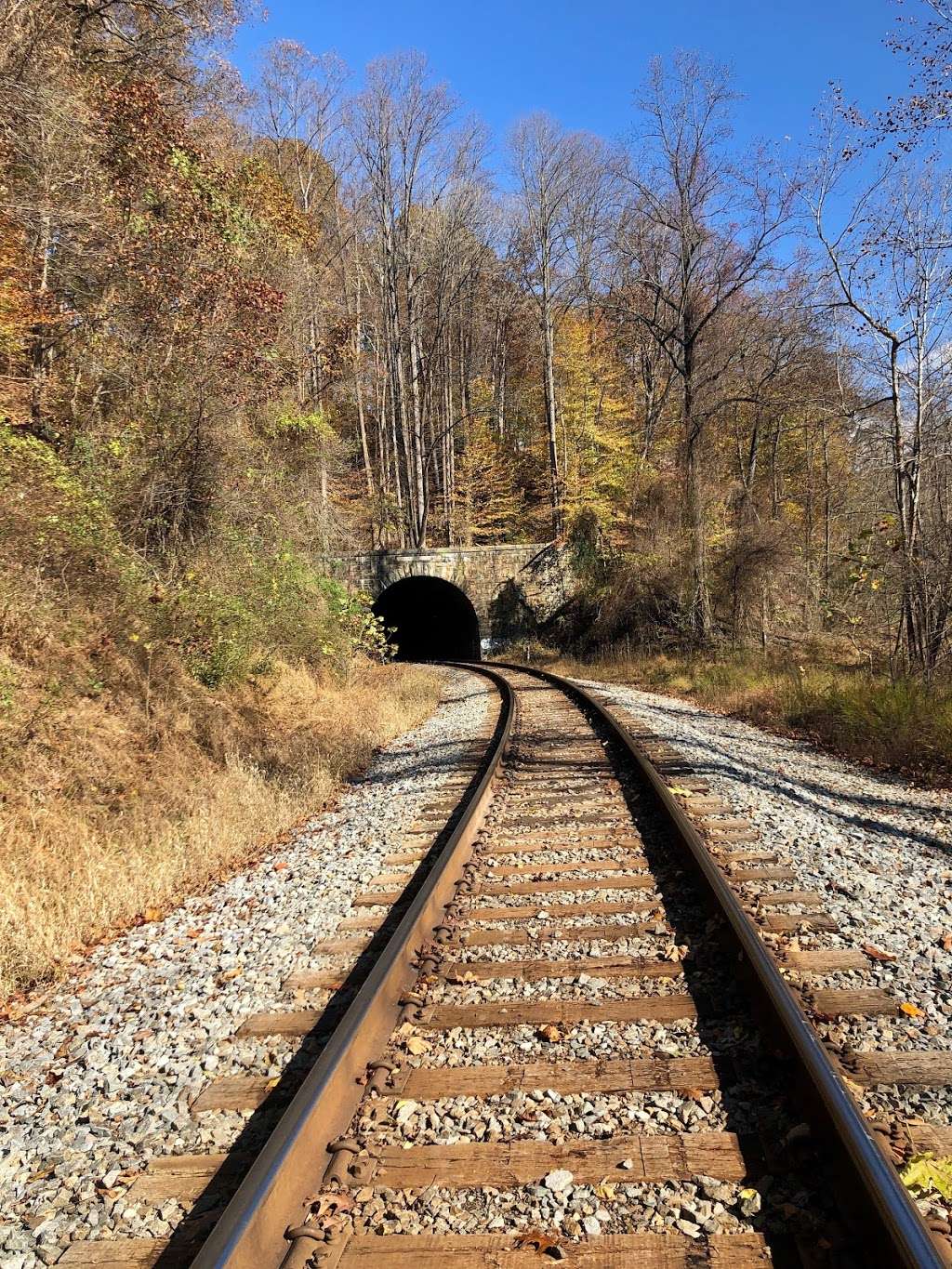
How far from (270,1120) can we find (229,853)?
3705mm

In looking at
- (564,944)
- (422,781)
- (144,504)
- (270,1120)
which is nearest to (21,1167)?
(270,1120)

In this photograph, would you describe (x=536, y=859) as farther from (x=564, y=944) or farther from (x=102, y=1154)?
(x=102, y=1154)

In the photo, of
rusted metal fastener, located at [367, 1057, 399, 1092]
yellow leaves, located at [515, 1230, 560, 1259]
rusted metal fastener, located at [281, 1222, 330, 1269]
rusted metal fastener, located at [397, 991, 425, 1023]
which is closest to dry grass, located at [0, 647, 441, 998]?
rusted metal fastener, located at [397, 991, 425, 1023]

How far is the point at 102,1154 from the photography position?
101 inches

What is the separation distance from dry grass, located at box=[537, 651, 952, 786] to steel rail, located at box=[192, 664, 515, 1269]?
19.9 ft

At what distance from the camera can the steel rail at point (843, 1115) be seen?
1759mm

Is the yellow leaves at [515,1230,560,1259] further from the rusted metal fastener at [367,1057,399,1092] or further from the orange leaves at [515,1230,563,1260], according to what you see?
the rusted metal fastener at [367,1057,399,1092]

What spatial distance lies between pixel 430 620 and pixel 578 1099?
34245 mm

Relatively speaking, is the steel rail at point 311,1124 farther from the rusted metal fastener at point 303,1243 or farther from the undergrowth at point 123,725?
the undergrowth at point 123,725

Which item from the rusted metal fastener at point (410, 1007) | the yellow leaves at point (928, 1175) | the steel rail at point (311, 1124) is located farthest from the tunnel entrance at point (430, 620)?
the yellow leaves at point (928, 1175)

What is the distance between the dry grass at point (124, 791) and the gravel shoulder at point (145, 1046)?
405mm

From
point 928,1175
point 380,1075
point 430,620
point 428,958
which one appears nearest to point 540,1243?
point 380,1075

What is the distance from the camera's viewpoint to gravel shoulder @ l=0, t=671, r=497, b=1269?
7.75 feet

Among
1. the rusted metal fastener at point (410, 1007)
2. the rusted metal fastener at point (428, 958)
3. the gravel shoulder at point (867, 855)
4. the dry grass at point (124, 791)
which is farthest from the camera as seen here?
the dry grass at point (124, 791)
